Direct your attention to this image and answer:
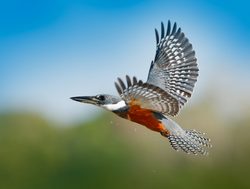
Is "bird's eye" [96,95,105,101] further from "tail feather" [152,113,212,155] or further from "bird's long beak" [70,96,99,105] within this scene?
"tail feather" [152,113,212,155]

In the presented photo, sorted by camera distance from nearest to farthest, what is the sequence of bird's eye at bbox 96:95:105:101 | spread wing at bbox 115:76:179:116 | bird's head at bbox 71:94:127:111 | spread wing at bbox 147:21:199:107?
spread wing at bbox 115:76:179:116
bird's head at bbox 71:94:127:111
bird's eye at bbox 96:95:105:101
spread wing at bbox 147:21:199:107

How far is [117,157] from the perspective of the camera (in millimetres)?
33156

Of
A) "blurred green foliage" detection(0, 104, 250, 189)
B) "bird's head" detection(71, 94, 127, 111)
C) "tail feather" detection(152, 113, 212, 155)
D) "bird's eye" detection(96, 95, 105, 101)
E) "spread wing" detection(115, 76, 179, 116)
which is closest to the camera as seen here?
"spread wing" detection(115, 76, 179, 116)

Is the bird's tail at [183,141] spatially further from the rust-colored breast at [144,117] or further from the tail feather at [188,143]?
the rust-colored breast at [144,117]

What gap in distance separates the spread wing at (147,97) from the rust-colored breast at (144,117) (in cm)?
10

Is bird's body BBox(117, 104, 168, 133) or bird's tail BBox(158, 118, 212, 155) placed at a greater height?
bird's body BBox(117, 104, 168, 133)

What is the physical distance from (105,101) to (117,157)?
1850 centimetres

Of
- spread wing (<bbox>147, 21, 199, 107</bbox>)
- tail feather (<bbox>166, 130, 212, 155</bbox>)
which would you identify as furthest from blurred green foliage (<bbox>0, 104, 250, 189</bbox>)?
tail feather (<bbox>166, 130, 212, 155</bbox>)

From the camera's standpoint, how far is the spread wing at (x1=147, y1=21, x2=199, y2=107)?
52.1ft

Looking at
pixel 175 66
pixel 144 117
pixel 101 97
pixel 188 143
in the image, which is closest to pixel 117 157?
pixel 175 66

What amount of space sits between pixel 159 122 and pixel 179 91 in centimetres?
78

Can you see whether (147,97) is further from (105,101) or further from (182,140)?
(182,140)

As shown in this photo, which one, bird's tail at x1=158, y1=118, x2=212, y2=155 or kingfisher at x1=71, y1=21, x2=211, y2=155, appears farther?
bird's tail at x1=158, y1=118, x2=212, y2=155

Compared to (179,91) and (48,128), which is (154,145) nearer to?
(48,128)
